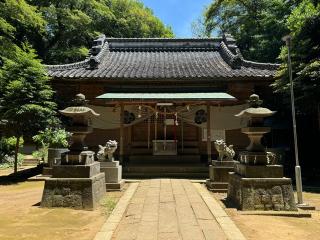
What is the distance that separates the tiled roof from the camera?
17938 millimetres

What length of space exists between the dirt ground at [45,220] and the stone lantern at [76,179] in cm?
29

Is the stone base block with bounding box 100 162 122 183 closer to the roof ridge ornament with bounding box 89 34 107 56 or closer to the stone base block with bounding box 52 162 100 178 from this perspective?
the stone base block with bounding box 52 162 100 178

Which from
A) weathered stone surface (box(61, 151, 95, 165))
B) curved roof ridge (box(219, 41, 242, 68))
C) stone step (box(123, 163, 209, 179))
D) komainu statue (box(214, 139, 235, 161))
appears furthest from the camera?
curved roof ridge (box(219, 41, 242, 68))

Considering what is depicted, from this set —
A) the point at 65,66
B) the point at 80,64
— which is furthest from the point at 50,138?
the point at 80,64

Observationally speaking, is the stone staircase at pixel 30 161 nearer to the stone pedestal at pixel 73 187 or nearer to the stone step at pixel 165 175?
the stone step at pixel 165 175

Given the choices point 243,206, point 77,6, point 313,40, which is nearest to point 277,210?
point 243,206

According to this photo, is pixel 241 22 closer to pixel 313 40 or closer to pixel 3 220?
pixel 313 40

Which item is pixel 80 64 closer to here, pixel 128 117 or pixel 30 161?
pixel 128 117

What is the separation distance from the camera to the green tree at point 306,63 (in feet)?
43.3

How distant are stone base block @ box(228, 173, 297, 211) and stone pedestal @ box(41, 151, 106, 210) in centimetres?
403

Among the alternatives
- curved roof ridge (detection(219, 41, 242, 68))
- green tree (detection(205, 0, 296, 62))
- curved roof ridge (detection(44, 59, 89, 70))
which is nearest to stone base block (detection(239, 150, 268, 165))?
curved roof ridge (detection(219, 41, 242, 68))

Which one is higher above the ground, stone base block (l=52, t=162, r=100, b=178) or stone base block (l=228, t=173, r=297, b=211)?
stone base block (l=52, t=162, r=100, b=178)

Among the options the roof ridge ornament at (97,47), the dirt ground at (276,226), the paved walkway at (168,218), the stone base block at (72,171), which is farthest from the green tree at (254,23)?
the stone base block at (72,171)

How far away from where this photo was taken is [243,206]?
8.55 m
